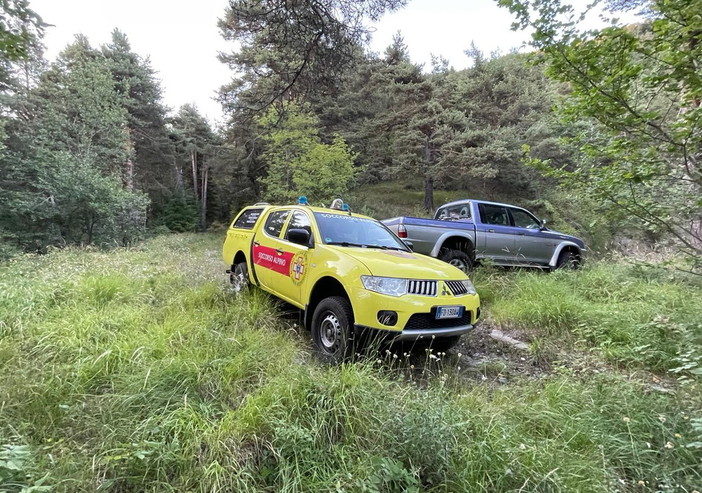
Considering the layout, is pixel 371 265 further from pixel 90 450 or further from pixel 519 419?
pixel 90 450

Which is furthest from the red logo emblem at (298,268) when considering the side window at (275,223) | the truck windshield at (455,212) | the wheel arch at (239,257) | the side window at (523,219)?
the side window at (523,219)

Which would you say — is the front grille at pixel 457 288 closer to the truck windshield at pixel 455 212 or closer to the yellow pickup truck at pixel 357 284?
the yellow pickup truck at pixel 357 284

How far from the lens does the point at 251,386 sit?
9.39 feet

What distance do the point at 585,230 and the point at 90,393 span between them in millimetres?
19868

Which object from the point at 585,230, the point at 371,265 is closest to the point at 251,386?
the point at 371,265

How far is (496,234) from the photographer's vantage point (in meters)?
7.64

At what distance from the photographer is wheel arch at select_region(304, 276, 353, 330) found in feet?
12.9

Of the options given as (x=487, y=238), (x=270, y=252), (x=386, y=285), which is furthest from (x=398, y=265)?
(x=487, y=238)

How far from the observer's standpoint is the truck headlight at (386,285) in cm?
342

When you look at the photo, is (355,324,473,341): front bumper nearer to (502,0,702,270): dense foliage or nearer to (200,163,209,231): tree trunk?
(502,0,702,270): dense foliage

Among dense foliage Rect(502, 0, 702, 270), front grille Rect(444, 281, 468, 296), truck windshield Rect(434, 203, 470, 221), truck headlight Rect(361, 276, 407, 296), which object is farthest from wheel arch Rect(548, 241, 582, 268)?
truck headlight Rect(361, 276, 407, 296)

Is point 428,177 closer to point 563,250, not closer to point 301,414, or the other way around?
point 563,250

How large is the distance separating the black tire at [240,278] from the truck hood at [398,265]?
2496mm

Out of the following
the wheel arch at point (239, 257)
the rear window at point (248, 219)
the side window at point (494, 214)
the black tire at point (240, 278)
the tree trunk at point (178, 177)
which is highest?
the tree trunk at point (178, 177)
